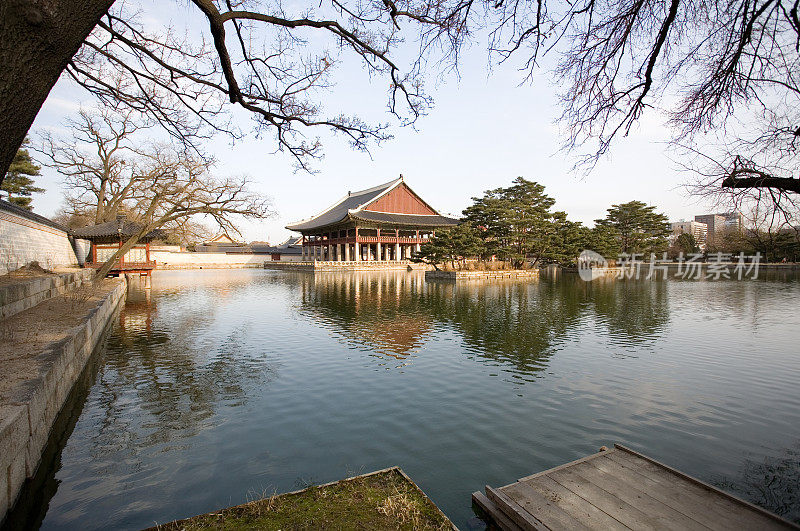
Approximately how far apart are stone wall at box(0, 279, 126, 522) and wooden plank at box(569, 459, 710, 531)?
5.44 m

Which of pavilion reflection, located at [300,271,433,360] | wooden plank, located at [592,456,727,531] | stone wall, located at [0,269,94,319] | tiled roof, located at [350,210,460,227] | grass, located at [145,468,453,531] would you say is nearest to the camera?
grass, located at [145,468,453,531]

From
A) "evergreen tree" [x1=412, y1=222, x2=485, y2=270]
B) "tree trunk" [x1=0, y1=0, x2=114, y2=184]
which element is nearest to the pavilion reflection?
"tree trunk" [x1=0, y1=0, x2=114, y2=184]

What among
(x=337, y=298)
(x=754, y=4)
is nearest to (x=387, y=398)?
(x=754, y=4)

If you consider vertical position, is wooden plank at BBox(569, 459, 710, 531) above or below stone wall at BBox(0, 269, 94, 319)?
below

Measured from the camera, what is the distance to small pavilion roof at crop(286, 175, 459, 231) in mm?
46062

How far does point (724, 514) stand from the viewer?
11.0 ft

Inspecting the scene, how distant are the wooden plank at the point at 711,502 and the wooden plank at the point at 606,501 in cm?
51

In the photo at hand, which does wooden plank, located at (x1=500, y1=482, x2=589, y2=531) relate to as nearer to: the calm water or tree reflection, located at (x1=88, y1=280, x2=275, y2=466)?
the calm water

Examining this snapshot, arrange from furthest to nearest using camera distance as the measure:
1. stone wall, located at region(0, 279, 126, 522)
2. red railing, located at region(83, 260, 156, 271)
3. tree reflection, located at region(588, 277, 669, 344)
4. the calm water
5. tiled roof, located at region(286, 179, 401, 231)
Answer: tiled roof, located at region(286, 179, 401, 231) → red railing, located at region(83, 260, 156, 271) → tree reflection, located at region(588, 277, 669, 344) → the calm water → stone wall, located at region(0, 279, 126, 522)

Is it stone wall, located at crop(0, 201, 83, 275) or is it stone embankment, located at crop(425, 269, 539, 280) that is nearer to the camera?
stone wall, located at crop(0, 201, 83, 275)

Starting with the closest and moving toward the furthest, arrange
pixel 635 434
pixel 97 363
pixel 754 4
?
1. pixel 754 4
2. pixel 635 434
3. pixel 97 363

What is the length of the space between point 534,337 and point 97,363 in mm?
11040

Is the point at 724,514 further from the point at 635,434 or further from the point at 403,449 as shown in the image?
the point at 403,449

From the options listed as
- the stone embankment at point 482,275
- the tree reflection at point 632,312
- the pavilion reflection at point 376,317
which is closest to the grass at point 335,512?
the pavilion reflection at point 376,317
